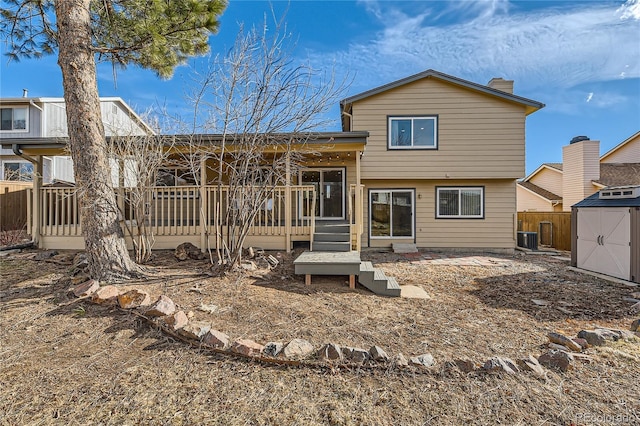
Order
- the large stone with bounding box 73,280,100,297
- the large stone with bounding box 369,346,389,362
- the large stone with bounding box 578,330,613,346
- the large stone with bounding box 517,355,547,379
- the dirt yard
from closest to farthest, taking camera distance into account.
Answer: the dirt yard < the large stone with bounding box 517,355,547,379 < the large stone with bounding box 369,346,389,362 < the large stone with bounding box 578,330,613,346 < the large stone with bounding box 73,280,100,297

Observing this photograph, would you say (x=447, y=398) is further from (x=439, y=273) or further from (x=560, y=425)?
(x=439, y=273)

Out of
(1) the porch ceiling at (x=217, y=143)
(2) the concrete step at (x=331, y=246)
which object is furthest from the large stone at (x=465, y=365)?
(1) the porch ceiling at (x=217, y=143)

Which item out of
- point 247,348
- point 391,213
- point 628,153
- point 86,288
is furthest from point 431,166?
point 628,153

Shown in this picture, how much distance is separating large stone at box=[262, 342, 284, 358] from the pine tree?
3.28m

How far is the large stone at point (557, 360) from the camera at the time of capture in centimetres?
270

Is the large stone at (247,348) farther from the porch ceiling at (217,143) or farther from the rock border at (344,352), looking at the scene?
the porch ceiling at (217,143)

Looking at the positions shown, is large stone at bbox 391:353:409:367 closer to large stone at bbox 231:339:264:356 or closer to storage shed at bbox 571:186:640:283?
large stone at bbox 231:339:264:356

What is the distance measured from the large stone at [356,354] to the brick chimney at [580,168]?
56.7ft

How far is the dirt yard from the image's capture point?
217 cm

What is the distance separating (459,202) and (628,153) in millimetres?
15165

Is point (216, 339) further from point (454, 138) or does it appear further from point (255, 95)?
point (454, 138)

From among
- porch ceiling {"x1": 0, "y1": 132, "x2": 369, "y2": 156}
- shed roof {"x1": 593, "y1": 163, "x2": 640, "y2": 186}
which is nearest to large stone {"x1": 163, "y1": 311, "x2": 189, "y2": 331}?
porch ceiling {"x1": 0, "y1": 132, "x2": 369, "y2": 156}

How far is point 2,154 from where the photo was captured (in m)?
15.0

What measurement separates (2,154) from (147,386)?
19915 mm
